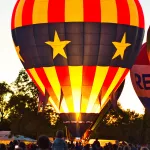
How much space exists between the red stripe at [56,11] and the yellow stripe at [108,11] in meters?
1.78

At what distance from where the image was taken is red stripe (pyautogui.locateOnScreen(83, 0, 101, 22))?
104 ft

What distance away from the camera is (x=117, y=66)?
3284 centimetres

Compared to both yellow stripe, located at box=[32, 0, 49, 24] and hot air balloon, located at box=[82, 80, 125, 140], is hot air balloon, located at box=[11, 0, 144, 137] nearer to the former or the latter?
yellow stripe, located at box=[32, 0, 49, 24]

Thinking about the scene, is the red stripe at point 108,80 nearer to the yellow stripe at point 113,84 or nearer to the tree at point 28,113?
the yellow stripe at point 113,84

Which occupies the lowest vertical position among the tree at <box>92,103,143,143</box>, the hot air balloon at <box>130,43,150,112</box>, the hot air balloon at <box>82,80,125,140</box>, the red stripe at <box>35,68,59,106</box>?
the hot air balloon at <box>82,80,125,140</box>

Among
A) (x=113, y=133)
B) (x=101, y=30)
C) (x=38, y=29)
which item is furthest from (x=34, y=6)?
(x=113, y=133)

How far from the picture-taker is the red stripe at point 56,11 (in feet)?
103

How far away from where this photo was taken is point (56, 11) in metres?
31.8

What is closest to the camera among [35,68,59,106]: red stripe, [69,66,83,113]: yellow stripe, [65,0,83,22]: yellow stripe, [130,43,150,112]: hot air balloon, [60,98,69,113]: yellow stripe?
[65,0,83,22]: yellow stripe

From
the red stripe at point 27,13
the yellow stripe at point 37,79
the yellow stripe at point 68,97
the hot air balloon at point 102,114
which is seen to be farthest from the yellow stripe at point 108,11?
the yellow stripe at point 37,79

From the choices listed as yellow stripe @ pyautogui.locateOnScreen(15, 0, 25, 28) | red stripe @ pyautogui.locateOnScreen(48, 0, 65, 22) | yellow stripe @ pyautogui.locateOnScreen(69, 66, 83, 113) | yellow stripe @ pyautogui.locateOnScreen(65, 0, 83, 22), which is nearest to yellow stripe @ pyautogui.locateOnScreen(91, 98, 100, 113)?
yellow stripe @ pyautogui.locateOnScreen(69, 66, 83, 113)

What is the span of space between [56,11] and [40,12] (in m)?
0.74

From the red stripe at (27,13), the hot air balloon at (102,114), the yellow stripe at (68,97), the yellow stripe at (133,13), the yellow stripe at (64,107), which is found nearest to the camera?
the yellow stripe at (68,97)

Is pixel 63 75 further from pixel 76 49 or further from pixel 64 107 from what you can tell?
pixel 64 107
